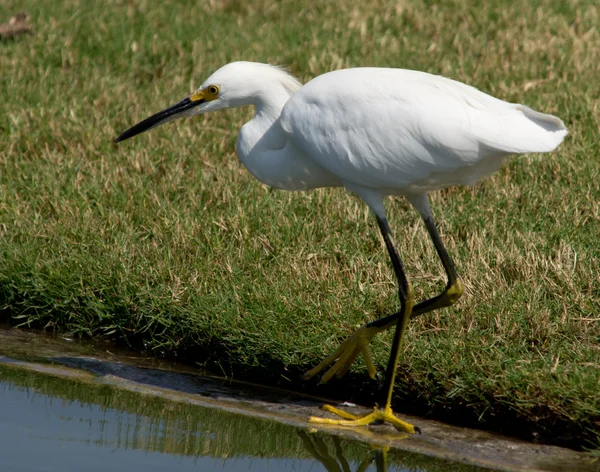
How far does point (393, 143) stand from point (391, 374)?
101 centimetres

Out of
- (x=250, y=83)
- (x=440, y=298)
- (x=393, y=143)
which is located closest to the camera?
(x=393, y=143)

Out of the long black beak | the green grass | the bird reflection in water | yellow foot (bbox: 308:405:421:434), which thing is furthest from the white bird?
the long black beak

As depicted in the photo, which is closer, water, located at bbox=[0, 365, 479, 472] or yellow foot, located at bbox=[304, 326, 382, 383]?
water, located at bbox=[0, 365, 479, 472]

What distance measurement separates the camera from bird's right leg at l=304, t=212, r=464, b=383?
4484 mm

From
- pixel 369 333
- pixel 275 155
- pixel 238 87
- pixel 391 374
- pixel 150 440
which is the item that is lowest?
pixel 150 440

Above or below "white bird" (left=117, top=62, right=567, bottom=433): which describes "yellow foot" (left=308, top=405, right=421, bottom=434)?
below

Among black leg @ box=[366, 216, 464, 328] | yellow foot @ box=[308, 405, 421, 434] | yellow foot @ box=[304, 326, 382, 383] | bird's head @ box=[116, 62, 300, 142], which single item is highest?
bird's head @ box=[116, 62, 300, 142]

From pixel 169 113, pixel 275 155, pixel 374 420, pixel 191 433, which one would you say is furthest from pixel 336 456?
pixel 169 113

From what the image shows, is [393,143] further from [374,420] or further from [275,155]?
[374,420]

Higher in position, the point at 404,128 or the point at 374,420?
the point at 404,128

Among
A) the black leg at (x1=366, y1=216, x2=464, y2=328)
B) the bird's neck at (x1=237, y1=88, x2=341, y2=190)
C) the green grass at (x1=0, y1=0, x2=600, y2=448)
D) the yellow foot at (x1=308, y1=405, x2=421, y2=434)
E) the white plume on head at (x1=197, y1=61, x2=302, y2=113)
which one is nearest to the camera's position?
the yellow foot at (x1=308, y1=405, x2=421, y2=434)

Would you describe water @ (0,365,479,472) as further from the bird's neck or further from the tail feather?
the tail feather

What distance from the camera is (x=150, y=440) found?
12.9 ft

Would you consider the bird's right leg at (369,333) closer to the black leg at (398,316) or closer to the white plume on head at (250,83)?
the black leg at (398,316)
